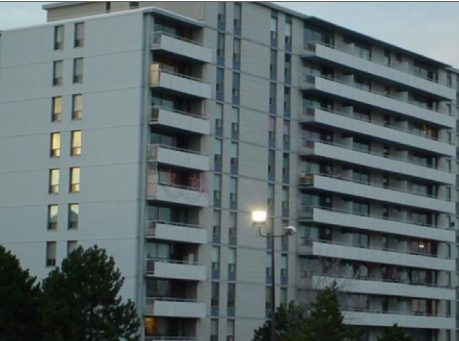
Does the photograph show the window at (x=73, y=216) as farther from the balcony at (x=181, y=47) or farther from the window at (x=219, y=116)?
the balcony at (x=181, y=47)

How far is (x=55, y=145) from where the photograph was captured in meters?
87.5

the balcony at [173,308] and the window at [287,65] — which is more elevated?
the window at [287,65]

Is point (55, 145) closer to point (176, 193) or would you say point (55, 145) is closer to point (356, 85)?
point (176, 193)

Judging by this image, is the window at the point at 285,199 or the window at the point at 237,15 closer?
the window at the point at 237,15

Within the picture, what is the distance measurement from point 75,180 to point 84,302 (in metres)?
21.3

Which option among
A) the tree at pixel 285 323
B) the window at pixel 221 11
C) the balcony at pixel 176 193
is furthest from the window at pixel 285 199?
the window at pixel 221 11

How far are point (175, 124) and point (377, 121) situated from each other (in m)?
27.4

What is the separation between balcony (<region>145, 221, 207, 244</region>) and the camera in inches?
3295

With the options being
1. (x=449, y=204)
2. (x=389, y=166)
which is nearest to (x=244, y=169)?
(x=389, y=166)

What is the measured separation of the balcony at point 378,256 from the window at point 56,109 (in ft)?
74.8

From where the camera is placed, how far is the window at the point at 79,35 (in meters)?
87.4

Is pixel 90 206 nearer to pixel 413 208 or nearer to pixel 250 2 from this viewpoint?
pixel 250 2

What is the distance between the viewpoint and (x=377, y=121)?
107 meters

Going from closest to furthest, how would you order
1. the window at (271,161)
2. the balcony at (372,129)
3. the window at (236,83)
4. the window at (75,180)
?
the window at (75,180) → the window at (236,83) → the window at (271,161) → the balcony at (372,129)
